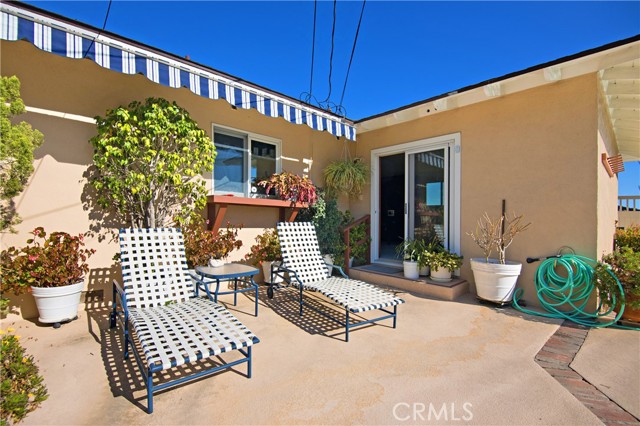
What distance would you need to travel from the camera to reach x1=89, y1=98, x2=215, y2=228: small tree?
182 inches

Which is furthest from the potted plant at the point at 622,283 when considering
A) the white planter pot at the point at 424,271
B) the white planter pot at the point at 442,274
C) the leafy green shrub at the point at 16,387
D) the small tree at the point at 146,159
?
the leafy green shrub at the point at 16,387

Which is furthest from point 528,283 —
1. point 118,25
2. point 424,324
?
point 118,25

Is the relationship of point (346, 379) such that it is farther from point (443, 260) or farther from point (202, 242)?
point (443, 260)

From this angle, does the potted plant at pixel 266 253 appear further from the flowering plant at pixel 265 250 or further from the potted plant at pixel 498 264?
the potted plant at pixel 498 264

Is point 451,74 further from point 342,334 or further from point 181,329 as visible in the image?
point 181,329

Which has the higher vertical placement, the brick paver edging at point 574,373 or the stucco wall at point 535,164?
the stucco wall at point 535,164

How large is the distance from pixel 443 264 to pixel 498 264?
1.06 meters

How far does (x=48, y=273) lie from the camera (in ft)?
13.1

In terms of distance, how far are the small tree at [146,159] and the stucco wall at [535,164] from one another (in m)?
5.29

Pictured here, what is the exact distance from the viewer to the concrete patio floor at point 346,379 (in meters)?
2.43

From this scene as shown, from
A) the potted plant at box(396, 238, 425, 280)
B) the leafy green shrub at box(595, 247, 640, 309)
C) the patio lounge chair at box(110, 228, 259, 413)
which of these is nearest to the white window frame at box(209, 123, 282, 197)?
the patio lounge chair at box(110, 228, 259, 413)

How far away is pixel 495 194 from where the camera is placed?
5977 mm

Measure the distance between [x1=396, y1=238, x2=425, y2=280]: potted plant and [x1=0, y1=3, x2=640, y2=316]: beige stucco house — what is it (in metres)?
0.54

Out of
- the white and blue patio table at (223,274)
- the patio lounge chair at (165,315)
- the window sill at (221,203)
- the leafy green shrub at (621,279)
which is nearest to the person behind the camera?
the patio lounge chair at (165,315)
